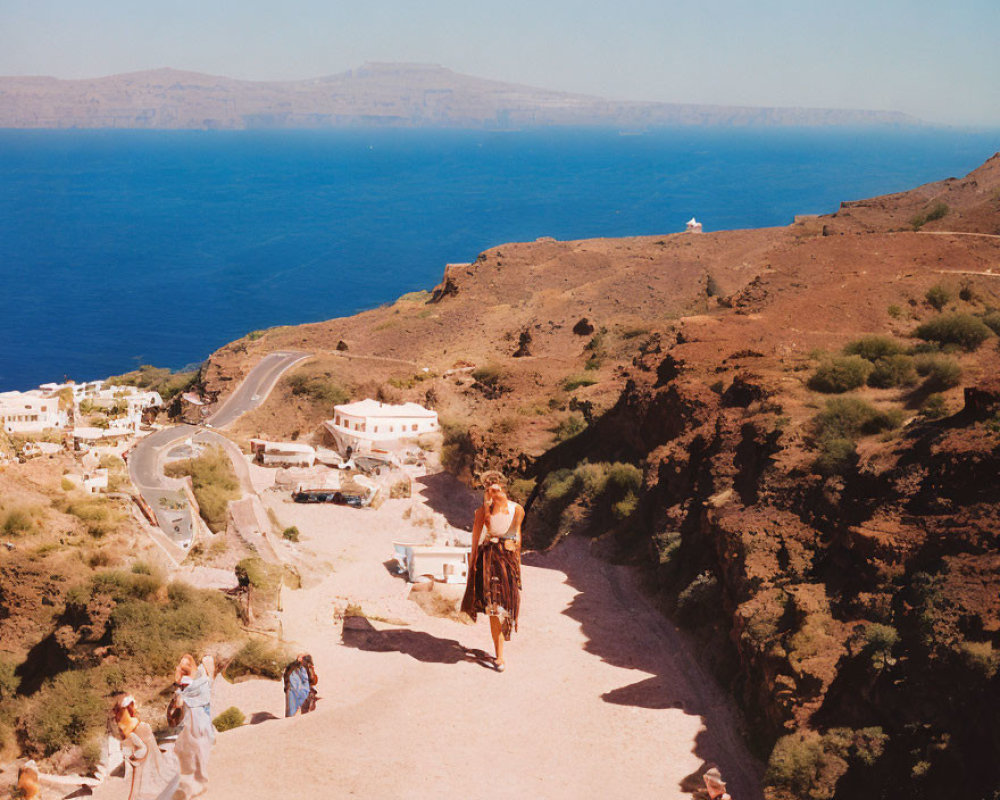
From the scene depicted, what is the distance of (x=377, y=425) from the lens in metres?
29.5

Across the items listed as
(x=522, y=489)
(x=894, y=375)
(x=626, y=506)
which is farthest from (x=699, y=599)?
(x=522, y=489)

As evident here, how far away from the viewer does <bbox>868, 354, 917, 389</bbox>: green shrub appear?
15523 millimetres

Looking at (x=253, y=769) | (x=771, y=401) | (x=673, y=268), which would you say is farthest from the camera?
(x=673, y=268)

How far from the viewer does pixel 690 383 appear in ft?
59.4

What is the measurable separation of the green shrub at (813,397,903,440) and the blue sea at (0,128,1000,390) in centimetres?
6537

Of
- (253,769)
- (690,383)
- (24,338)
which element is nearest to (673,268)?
(690,383)

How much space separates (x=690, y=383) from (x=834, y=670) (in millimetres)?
9145

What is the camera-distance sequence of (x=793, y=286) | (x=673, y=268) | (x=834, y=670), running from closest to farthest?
(x=834, y=670) → (x=793, y=286) → (x=673, y=268)

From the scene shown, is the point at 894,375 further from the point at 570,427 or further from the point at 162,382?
the point at 162,382

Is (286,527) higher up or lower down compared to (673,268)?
lower down

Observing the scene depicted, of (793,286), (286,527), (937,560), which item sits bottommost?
(286,527)

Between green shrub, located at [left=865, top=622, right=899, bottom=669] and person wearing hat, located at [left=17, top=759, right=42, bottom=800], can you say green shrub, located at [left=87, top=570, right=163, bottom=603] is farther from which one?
green shrub, located at [left=865, top=622, right=899, bottom=669]

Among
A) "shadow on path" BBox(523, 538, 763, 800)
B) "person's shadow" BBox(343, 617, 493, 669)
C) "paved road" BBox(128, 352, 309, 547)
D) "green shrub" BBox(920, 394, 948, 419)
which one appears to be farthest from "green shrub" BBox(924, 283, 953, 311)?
"paved road" BBox(128, 352, 309, 547)

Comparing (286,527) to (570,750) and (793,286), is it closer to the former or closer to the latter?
(570,750)
